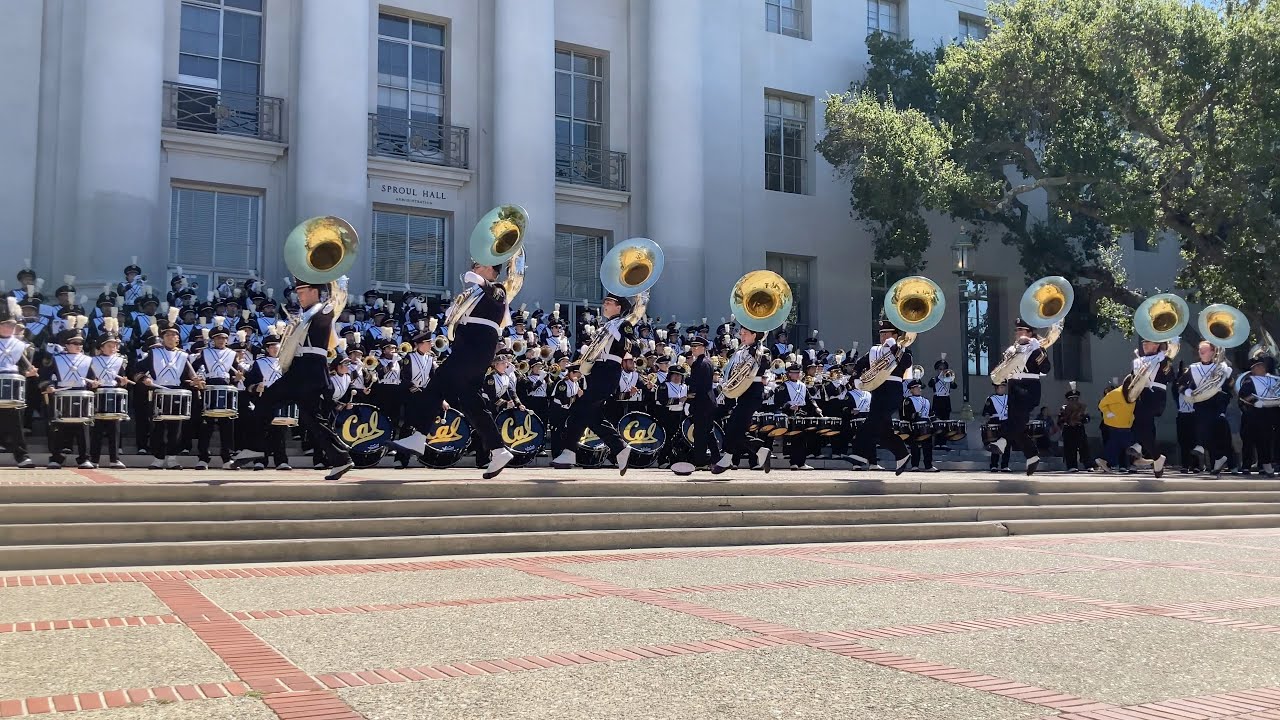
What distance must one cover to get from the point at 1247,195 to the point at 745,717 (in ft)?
78.5

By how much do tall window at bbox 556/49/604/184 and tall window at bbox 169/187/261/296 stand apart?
7127mm

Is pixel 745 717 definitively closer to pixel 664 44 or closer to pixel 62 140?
pixel 62 140

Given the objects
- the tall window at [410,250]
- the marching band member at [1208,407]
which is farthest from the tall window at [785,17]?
the marching band member at [1208,407]

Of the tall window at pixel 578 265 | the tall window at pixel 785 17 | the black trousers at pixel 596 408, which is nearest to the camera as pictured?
the black trousers at pixel 596 408

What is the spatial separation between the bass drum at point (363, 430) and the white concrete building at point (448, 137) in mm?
8267

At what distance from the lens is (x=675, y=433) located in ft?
57.9

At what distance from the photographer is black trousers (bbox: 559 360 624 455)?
12.5 meters

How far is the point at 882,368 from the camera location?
14.6 metres

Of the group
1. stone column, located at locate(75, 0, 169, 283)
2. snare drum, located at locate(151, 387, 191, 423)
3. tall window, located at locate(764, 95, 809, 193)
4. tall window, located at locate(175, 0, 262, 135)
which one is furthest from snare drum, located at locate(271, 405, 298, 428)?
tall window, located at locate(764, 95, 809, 193)

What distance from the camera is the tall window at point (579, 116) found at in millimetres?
26781

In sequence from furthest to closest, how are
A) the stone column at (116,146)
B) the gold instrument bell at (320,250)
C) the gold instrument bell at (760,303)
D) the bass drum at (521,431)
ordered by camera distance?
the stone column at (116,146)
the bass drum at (521,431)
the gold instrument bell at (760,303)
the gold instrument bell at (320,250)

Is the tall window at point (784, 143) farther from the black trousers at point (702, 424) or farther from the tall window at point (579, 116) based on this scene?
the black trousers at point (702, 424)

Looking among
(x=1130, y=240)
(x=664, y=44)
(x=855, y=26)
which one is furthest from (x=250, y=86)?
(x=1130, y=240)

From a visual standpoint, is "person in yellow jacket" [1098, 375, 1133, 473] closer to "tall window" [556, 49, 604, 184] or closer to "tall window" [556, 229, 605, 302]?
"tall window" [556, 229, 605, 302]
